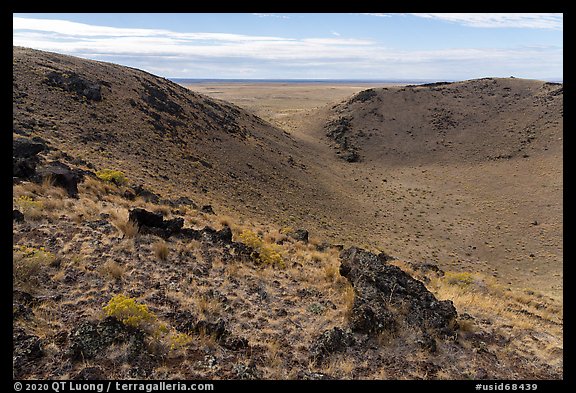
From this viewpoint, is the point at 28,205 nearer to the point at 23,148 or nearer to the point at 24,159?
the point at 24,159

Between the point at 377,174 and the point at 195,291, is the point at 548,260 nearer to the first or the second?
the point at 377,174

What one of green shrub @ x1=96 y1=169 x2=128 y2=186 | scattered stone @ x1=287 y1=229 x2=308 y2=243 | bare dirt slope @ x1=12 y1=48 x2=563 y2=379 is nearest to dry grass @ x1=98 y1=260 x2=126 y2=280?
bare dirt slope @ x1=12 y1=48 x2=563 y2=379

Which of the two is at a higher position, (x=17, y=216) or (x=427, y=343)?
(x=17, y=216)

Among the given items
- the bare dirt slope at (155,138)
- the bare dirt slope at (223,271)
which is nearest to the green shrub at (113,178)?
the bare dirt slope at (223,271)

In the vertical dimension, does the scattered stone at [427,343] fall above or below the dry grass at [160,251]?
below

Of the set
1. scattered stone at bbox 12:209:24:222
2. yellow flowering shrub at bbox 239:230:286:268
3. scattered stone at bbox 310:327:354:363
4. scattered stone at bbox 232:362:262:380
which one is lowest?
scattered stone at bbox 310:327:354:363

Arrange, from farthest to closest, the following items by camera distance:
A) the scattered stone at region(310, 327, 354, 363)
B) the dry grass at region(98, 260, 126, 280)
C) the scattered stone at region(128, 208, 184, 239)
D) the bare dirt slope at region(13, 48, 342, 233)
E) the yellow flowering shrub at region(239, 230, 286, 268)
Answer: the bare dirt slope at region(13, 48, 342, 233)
the yellow flowering shrub at region(239, 230, 286, 268)
the scattered stone at region(128, 208, 184, 239)
the dry grass at region(98, 260, 126, 280)
the scattered stone at region(310, 327, 354, 363)

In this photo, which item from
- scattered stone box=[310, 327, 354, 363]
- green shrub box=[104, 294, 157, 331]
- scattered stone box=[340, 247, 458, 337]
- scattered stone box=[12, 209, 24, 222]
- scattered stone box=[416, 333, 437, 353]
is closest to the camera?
green shrub box=[104, 294, 157, 331]

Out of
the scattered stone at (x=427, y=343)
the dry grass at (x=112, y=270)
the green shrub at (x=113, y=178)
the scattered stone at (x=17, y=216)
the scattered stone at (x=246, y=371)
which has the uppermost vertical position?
the green shrub at (x=113, y=178)

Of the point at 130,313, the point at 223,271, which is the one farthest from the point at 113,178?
the point at 130,313

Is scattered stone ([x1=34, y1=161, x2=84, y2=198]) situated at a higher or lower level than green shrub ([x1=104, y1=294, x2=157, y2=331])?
higher

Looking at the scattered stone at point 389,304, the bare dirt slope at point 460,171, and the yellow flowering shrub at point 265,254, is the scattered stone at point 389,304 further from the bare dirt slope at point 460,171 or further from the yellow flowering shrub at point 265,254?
the bare dirt slope at point 460,171

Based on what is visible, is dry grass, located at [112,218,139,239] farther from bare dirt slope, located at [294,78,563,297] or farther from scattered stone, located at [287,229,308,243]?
bare dirt slope, located at [294,78,563,297]

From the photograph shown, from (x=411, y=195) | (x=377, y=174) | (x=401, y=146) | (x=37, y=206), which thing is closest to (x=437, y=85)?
(x=401, y=146)
